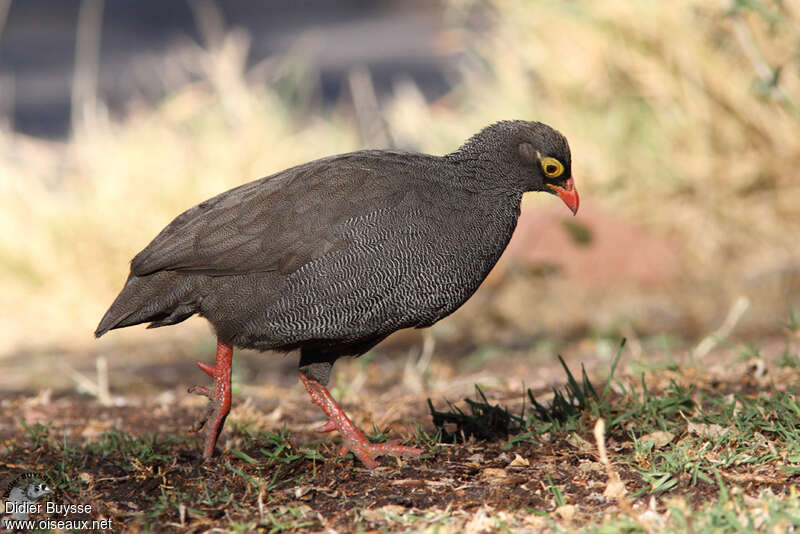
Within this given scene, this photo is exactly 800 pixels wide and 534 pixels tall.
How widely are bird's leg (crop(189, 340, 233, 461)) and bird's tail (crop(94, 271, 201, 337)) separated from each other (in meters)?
0.22

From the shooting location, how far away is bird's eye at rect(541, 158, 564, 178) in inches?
159

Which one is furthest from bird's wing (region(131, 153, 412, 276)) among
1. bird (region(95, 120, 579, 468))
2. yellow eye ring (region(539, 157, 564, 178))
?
yellow eye ring (region(539, 157, 564, 178))

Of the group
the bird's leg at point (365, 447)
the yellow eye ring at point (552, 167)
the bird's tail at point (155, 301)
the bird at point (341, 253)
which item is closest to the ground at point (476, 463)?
the bird's leg at point (365, 447)

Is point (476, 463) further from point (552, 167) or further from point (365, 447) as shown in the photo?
point (552, 167)

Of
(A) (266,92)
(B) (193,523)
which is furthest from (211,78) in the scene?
(B) (193,523)

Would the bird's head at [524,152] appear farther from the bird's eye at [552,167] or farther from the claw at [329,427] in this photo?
the claw at [329,427]

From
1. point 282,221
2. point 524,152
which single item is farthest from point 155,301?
point 524,152

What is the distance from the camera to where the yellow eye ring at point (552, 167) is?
13.3 feet

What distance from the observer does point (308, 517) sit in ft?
10.7

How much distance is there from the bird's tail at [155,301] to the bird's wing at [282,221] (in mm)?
54

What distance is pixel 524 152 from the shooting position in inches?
160

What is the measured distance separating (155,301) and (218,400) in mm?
480

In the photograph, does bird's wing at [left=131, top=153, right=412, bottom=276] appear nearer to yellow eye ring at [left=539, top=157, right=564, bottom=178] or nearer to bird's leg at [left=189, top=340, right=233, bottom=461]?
bird's leg at [left=189, top=340, right=233, bottom=461]

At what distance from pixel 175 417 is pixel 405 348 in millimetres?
2846
